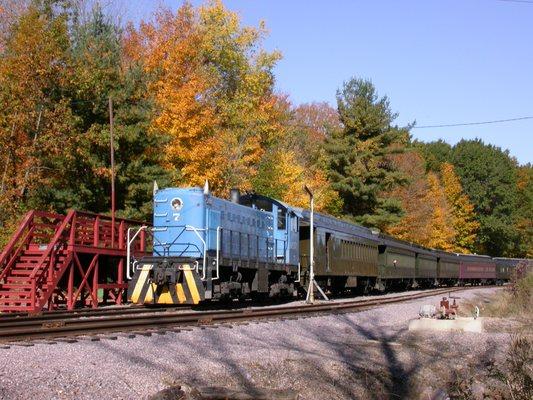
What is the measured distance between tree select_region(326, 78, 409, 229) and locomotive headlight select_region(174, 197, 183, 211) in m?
31.4

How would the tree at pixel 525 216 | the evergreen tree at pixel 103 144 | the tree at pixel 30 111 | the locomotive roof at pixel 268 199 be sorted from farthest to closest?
the tree at pixel 525 216, the evergreen tree at pixel 103 144, the locomotive roof at pixel 268 199, the tree at pixel 30 111

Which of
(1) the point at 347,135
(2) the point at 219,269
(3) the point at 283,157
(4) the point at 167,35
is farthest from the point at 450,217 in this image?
(2) the point at 219,269

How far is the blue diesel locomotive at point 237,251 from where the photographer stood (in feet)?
56.6

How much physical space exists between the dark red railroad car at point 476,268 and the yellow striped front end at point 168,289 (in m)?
42.2

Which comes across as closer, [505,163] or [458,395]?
[458,395]

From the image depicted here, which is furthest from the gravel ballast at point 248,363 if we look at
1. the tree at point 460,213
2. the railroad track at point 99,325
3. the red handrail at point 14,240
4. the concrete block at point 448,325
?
the tree at point 460,213

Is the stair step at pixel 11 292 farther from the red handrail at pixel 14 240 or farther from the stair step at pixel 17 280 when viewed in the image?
the red handrail at pixel 14 240

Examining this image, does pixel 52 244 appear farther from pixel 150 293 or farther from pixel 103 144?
pixel 103 144

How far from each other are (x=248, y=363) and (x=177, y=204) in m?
9.62

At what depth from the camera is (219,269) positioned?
18.4 m

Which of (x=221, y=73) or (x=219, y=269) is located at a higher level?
(x=221, y=73)

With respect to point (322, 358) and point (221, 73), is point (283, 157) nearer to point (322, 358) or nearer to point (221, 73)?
point (221, 73)

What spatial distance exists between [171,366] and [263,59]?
40.3 meters

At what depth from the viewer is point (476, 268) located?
58062 mm
